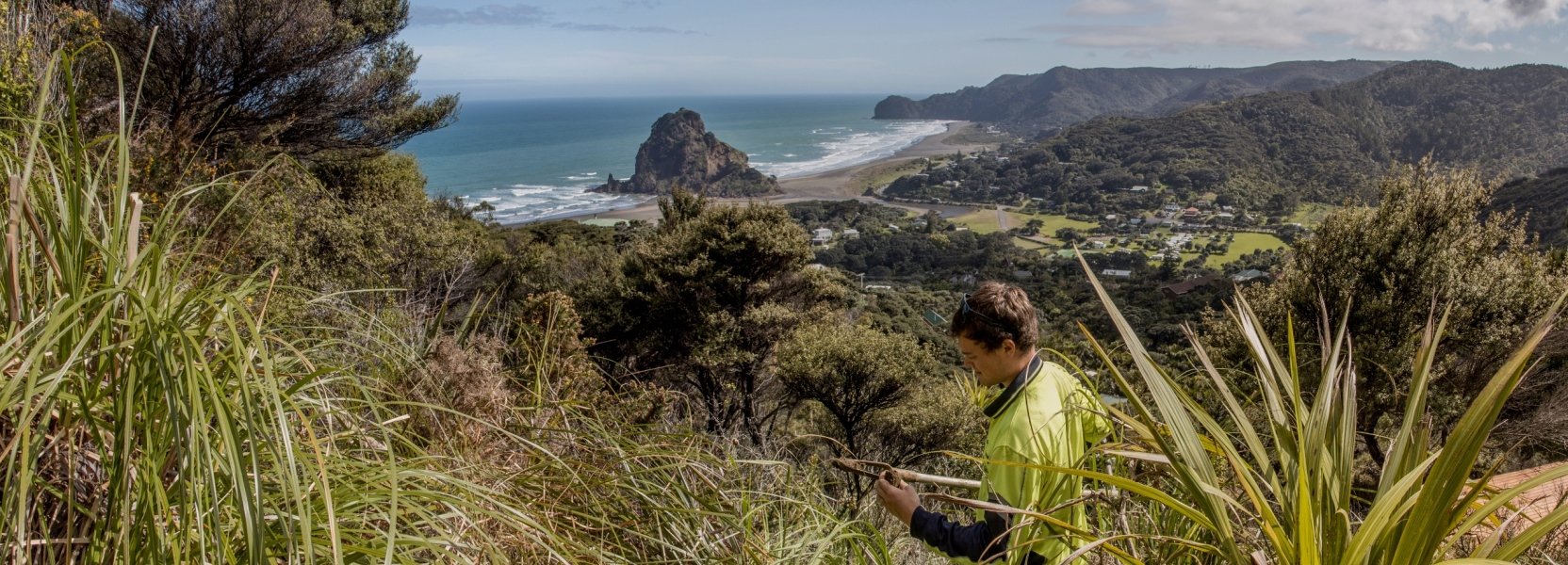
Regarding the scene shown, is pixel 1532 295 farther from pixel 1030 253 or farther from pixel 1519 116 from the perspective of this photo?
pixel 1519 116

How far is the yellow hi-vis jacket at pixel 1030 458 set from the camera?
56.5 inches

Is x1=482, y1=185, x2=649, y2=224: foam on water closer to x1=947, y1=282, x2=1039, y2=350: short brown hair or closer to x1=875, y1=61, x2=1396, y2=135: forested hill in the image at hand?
x1=947, y1=282, x2=1039, y2=350: short brown hair

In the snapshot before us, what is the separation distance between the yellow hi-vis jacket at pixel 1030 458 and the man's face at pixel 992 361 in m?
0.07

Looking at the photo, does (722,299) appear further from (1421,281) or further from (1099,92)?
(1099,92)

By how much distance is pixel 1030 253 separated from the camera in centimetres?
4875

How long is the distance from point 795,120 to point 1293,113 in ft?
307

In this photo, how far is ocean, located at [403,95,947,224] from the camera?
6247 centimetres

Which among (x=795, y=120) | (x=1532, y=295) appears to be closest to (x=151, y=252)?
Result: (x=1532, y=295)

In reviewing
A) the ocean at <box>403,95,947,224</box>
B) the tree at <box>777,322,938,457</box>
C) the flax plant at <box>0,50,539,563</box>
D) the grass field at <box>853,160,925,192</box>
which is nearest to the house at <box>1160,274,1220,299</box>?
the tree at <box>777,322,938,457</box>

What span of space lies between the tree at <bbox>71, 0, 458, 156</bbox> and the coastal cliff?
205ft

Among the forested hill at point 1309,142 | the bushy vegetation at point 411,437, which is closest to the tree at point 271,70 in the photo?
the bushy vegetation at point 411,437

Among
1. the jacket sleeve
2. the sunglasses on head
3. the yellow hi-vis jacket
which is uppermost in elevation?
the sunglasses on head

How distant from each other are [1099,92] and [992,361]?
7277 inches

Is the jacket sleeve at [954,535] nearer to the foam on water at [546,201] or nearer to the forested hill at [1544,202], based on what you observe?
the forested hill at [1544,202]
